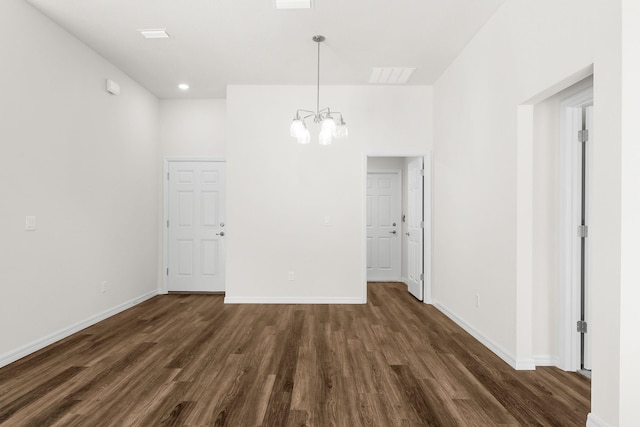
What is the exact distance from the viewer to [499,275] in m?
3.00

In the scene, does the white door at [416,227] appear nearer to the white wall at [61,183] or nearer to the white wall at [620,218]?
the white wall at [620,218]

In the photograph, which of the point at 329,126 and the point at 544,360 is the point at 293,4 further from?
the point at 544,360

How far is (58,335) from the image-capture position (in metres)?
3.29

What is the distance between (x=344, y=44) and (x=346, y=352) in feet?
9.98

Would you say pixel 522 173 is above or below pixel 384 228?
above

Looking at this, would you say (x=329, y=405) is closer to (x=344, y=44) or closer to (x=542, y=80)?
(x=542, y=80)

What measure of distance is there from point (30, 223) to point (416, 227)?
448 cm

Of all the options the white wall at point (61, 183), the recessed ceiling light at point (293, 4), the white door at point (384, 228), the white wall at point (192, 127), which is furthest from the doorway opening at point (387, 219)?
the white wall at point (61, 183)

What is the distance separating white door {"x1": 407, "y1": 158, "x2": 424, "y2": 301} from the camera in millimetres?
4953

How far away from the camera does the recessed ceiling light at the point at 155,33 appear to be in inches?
134

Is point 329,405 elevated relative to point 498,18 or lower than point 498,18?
lower

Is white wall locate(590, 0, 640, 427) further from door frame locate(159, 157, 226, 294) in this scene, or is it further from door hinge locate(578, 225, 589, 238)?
door frame locate(159, 157, 226, 294)

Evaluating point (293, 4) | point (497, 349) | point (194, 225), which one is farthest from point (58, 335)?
point (497, 349)

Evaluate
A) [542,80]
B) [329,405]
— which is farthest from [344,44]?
[329,405]
